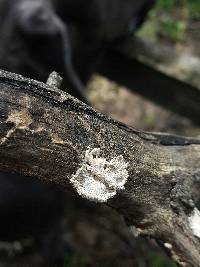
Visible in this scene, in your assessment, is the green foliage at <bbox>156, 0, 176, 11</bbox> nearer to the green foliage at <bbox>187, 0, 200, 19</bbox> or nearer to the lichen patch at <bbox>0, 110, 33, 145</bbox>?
the green foliage at <bbox>187, 0, 200, 19</bbox>

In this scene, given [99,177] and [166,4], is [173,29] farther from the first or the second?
[99,177]

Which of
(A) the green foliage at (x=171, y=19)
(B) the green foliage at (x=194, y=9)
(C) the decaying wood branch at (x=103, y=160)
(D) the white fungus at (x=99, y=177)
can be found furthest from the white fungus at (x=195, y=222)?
(B) the green foliage at (x=194, y=9)

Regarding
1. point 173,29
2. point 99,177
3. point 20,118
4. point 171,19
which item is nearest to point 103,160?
point 99,177

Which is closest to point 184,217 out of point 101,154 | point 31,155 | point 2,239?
point 101,154

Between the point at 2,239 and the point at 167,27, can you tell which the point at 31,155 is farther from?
the point at 167,27

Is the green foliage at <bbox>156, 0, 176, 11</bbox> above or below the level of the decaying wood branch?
above

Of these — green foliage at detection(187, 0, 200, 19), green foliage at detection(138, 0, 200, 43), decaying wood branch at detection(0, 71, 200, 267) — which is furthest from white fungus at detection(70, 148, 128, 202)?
green foliage at detection(187, 0, 200, 19)

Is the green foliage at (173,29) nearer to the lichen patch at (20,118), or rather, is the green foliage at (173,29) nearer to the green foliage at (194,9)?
the green foliage at (194,9)
